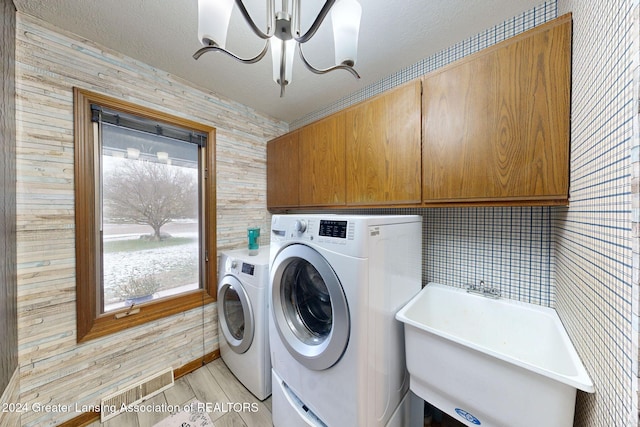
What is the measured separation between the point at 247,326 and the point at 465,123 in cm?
177

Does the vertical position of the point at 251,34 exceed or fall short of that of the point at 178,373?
it exceeds it

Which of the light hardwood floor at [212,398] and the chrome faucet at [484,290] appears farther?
the light hardwood floor at [212,398]

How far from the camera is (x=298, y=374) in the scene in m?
1.14

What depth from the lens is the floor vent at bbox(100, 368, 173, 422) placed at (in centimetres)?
137

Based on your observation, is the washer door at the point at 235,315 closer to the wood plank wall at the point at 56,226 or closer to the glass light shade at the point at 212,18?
the wood plank wall at the point at 56,226

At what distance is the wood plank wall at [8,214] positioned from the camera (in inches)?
37.5

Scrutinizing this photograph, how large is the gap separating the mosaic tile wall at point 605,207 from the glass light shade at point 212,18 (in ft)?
3.26

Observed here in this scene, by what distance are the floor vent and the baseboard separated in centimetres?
6

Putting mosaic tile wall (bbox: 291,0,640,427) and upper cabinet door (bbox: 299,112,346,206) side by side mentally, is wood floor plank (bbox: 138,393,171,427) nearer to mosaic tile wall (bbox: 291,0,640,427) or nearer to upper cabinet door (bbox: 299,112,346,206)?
upper cabinet door (bbox: 299,112,346,206)

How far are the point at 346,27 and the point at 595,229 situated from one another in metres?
1.01

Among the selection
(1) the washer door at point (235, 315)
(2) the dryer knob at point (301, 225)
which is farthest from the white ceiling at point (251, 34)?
(1) the washer door at point (235, 315)

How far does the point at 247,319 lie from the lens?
1.50m

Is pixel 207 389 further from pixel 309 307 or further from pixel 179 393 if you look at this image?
pixel 309 307

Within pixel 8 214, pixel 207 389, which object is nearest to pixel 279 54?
pixel 8 214
